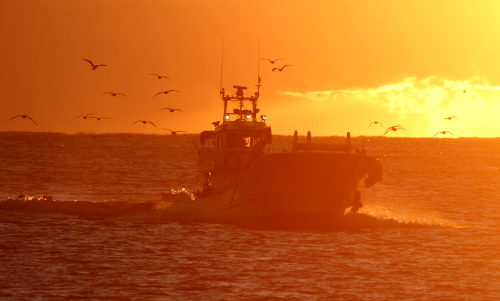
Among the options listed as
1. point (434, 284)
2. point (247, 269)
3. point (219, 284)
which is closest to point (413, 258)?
point (434, 284)

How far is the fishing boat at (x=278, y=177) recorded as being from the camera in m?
30.4

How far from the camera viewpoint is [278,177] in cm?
3061

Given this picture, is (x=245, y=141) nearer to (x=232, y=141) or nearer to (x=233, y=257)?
(x=232, y=141)

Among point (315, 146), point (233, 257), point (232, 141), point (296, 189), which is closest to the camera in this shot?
point (233, 257)

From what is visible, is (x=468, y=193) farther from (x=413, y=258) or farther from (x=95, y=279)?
(x=95, y=279)

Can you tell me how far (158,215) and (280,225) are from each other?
7833mm

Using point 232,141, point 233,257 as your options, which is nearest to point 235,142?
point 232,141

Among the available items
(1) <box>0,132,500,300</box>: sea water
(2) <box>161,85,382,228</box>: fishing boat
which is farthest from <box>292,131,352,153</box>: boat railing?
(1) <box>0,132,500,300</box>: sea water

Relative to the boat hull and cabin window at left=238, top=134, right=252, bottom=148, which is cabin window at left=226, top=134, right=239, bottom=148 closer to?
cabin window at left=238, top=134, right=252, bottom=148

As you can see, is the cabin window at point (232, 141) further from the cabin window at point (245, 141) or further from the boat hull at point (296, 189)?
the boat hull at point (296, 189)

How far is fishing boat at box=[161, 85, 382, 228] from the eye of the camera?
3041 cm

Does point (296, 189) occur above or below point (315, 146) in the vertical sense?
below

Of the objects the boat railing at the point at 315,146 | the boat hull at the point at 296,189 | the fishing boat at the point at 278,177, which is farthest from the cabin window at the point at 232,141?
the boat railing at the point at 315,146

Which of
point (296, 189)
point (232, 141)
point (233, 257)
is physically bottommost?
point (233, 257)
